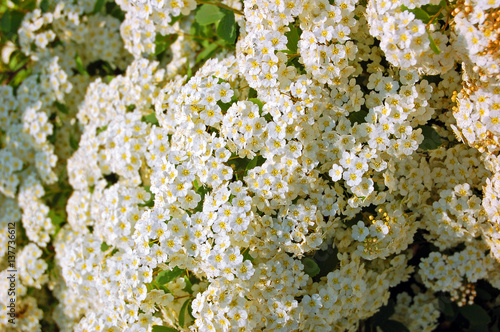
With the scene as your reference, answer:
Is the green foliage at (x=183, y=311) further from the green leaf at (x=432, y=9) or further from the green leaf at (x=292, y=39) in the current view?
the green leaf at (x=432, y=9)

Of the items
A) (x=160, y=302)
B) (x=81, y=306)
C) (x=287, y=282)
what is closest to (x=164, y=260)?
(x=160, y=302)

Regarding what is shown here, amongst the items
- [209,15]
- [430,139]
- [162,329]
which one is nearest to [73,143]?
[209,15]

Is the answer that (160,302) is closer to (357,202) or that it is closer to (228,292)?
(228,292)

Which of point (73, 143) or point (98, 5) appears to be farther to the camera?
point (73, 143)

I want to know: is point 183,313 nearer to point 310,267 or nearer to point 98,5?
point 310,267

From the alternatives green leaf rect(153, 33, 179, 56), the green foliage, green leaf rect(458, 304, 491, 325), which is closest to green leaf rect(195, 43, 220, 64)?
green leaf rect(153, 33, 179, 56)

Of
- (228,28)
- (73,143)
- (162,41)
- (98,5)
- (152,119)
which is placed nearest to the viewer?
(228,28)
